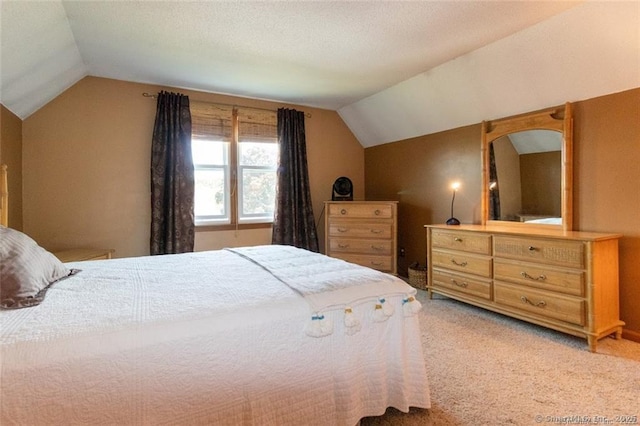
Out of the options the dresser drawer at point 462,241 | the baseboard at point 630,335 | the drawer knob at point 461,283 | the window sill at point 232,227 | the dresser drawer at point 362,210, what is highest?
the dresser drawer at point 362,210

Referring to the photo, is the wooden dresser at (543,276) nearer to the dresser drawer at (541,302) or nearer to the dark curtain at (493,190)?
the dresser drawer at (541,302)

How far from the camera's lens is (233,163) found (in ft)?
13.6

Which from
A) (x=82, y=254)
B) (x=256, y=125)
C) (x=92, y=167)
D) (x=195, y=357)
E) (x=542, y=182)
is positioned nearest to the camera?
(x=195, y=357)

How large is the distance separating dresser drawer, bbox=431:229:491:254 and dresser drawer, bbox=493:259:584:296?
174 mm

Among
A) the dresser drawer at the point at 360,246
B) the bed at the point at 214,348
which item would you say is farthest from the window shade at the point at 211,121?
the bed at the point at 214,348

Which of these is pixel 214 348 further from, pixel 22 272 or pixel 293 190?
pixel 293 190

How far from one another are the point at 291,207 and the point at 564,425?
3391 millimetres

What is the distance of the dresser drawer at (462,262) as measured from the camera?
2964 mm

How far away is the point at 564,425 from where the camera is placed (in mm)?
1567

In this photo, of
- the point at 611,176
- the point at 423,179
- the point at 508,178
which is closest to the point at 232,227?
the point at 423,179

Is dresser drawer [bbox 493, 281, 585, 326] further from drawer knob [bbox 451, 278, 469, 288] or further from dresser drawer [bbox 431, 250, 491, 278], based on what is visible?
drawer knob [bbox 451, 278, 469, 288]

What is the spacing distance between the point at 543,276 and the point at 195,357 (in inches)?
103

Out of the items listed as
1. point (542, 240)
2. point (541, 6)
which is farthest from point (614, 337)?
point (541, 6)

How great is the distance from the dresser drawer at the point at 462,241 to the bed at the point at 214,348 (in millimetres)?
1708
